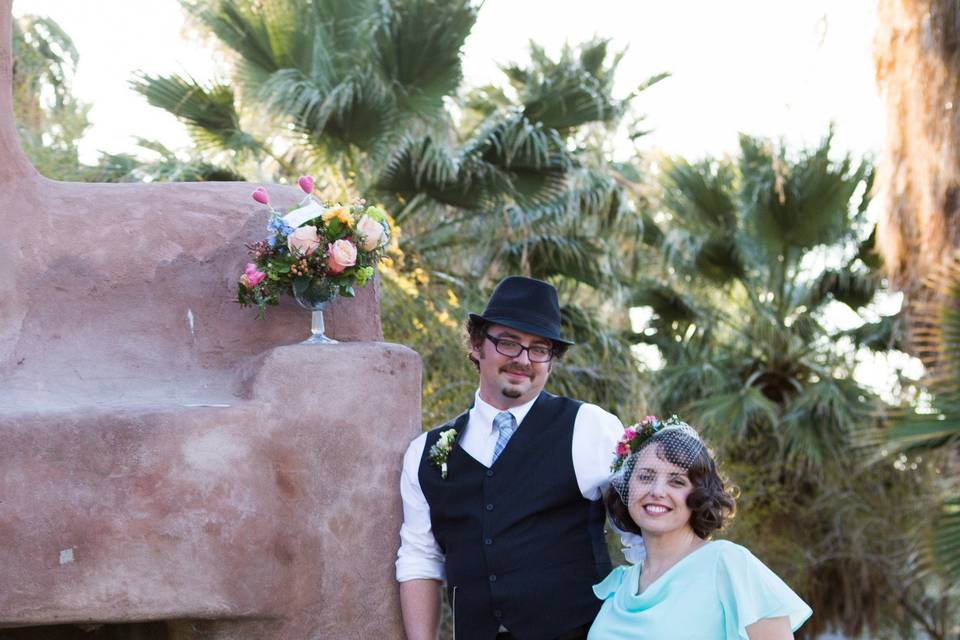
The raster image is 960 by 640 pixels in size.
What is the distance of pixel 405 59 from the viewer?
380 inches

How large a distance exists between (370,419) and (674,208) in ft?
29.1

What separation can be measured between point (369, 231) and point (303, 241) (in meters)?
0.24

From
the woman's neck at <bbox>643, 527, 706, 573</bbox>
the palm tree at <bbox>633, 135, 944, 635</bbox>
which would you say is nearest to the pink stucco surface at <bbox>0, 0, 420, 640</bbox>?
the woman's neck at <bbox>643, 527, 706, 573</bbox>

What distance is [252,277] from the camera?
14.5 feet

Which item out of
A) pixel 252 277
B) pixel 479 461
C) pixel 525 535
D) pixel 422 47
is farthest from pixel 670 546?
pixel 422 47

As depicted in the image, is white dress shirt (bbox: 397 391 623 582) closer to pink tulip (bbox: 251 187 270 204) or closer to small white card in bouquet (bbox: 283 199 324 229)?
small white card in bouquet (bbox: 283 199 324 229)

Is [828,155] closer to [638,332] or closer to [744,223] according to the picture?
[744,223]

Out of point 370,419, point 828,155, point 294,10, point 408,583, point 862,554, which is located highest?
point 294,10

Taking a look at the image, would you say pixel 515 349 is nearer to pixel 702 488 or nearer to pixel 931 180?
pixel 702 488

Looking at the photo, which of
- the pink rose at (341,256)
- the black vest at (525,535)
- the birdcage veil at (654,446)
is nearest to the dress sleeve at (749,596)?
the birdcage veil at (654,446)

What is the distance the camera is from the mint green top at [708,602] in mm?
3408

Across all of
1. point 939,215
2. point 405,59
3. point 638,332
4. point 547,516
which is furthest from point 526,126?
point 547,516

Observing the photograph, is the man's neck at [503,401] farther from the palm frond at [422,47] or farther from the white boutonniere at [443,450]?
the palm frond at [422,47]

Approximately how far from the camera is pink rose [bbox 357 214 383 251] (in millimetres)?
4469
